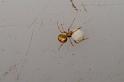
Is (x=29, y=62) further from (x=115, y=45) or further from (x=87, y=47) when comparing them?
(x=115, y=45)

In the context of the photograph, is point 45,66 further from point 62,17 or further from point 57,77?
point 62,17

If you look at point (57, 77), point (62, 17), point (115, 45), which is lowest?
point (57, 77)

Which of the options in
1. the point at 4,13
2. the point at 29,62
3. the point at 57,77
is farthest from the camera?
the point at 57,77

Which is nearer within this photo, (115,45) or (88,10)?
(88,10)

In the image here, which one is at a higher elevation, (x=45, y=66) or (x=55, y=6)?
(x=55, y=6)

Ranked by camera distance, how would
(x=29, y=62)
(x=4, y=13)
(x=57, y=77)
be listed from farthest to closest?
(x=57, y=77), (x=29, y=62), (x=4, y=13)

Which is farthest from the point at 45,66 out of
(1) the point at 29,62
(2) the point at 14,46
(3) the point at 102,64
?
(3) the point at 102,64
